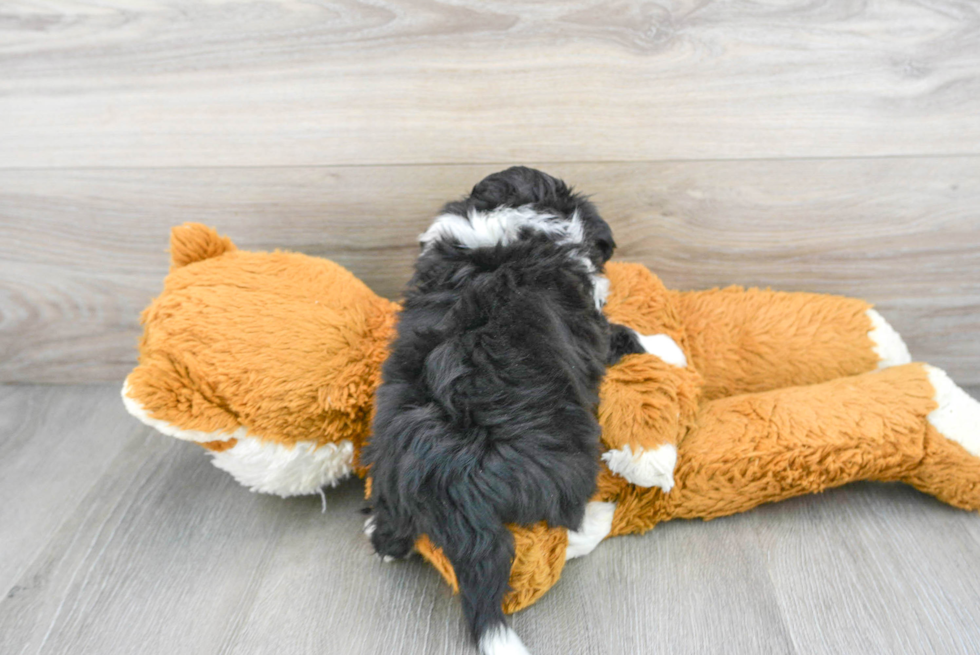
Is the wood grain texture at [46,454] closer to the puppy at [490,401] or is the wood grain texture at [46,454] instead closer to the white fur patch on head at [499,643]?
the puppy at [490,401]

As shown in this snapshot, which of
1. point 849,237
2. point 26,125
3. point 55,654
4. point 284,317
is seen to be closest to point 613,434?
point 284,317

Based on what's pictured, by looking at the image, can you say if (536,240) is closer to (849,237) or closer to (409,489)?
(409,489)

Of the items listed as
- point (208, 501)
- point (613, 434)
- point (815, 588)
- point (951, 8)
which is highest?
point (951, 8)

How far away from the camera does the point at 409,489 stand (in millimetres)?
799

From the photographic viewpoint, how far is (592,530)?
3.22 feet

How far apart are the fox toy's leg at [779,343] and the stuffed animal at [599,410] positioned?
0.03m

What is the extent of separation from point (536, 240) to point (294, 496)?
0.63m

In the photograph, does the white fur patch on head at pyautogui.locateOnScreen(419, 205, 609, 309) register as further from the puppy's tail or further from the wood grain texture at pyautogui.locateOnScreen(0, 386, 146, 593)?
the wood grain texture at pyautogui.locateOnScreen(0, 386, 146, 593)

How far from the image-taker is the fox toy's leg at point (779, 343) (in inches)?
44.3

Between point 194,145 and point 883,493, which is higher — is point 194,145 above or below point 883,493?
above

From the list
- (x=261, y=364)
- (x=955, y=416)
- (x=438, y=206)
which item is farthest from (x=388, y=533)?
(x=955, y=416)

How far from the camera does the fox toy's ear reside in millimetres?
1064

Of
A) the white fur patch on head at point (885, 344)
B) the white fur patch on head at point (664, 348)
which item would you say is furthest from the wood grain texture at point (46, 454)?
the white fur patch on head at point (885, 344)

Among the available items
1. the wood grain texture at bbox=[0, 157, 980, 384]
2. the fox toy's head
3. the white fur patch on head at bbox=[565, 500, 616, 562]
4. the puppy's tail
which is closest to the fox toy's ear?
the fox toy's head
